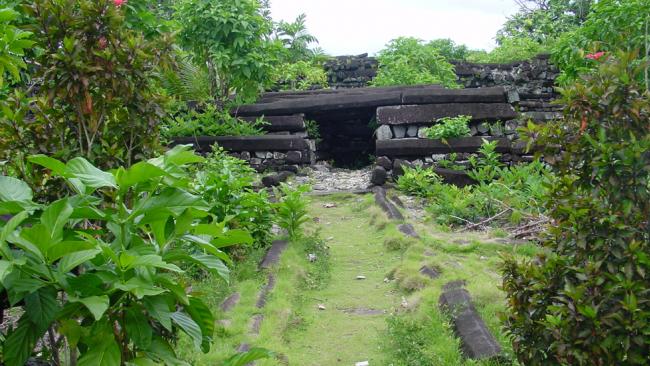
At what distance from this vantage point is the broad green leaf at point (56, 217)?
6.57 ft

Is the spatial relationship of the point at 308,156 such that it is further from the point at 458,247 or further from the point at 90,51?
the point at 90,51

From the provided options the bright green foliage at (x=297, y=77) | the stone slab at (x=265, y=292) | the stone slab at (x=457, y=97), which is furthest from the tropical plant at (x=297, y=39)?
the stone slab at (x=265, y=292)

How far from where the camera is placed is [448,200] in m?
8.03

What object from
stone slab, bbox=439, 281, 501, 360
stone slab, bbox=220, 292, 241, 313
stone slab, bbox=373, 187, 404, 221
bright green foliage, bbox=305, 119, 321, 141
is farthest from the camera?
bright green foliage, bbox=305, 119, 321, 141

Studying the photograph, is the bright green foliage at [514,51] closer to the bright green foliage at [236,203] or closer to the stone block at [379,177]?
the stone block at [379,177]

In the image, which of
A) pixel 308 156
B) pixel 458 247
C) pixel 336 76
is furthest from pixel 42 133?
pixel 336 76

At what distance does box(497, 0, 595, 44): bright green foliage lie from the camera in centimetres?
1956

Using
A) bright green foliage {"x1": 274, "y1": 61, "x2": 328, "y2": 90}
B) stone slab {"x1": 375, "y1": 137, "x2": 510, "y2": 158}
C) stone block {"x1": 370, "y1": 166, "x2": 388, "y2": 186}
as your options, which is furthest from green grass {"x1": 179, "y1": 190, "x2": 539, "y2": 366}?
bright green foliage {"x1": 274, "y1": 61, "x2": 328, "y2": 90}

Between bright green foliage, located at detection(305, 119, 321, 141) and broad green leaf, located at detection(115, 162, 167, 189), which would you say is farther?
bright green foliage, located at detection(305, 119, 321, 141)

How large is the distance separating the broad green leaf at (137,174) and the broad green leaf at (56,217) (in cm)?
26

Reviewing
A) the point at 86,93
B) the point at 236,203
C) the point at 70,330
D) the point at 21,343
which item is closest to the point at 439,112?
the point at 236,203

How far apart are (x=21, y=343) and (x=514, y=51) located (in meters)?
17.4

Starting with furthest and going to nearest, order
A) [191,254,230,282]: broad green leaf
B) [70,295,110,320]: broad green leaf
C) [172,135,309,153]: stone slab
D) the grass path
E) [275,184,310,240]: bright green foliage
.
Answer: [172,135,309,153]: stone slab < [275,184,310,240]: bright green foliage < the grass path < [191,254,230,282]: broad green leaf < [70,295,110,320]: broad green leaf

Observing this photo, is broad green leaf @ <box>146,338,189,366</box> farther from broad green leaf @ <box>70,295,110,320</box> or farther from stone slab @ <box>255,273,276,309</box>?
stone slab @ <box>255,273,276,309</box>
